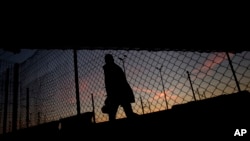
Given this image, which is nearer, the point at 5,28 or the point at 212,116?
the point at 212,116

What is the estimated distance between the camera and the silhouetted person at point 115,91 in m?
4.79

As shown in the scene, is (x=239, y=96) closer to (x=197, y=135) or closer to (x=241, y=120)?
(x=241, y=120)

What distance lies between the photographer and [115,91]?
483 cm

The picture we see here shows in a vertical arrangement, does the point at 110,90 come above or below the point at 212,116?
above

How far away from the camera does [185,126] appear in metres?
2.05

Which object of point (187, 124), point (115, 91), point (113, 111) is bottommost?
point (187, 124)

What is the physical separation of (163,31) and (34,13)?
146 cm

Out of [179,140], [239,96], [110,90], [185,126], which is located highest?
[110,90]

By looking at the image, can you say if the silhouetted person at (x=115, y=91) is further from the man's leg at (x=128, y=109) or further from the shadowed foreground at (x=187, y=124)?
the shadowed foreground at (x=187, y=124)

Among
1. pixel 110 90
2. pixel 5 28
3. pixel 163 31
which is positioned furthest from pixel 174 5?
pixel 110 90

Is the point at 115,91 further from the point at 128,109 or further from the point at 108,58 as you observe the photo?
the point at 108,58

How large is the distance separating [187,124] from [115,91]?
2.90m

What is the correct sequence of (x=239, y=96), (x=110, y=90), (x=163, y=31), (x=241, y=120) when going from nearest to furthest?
(x=241, y=120)
(x=239, y=96)
(x=163, y=31)
(x=110, y=90)

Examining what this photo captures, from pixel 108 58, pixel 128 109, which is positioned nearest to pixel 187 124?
pixel 128 109
